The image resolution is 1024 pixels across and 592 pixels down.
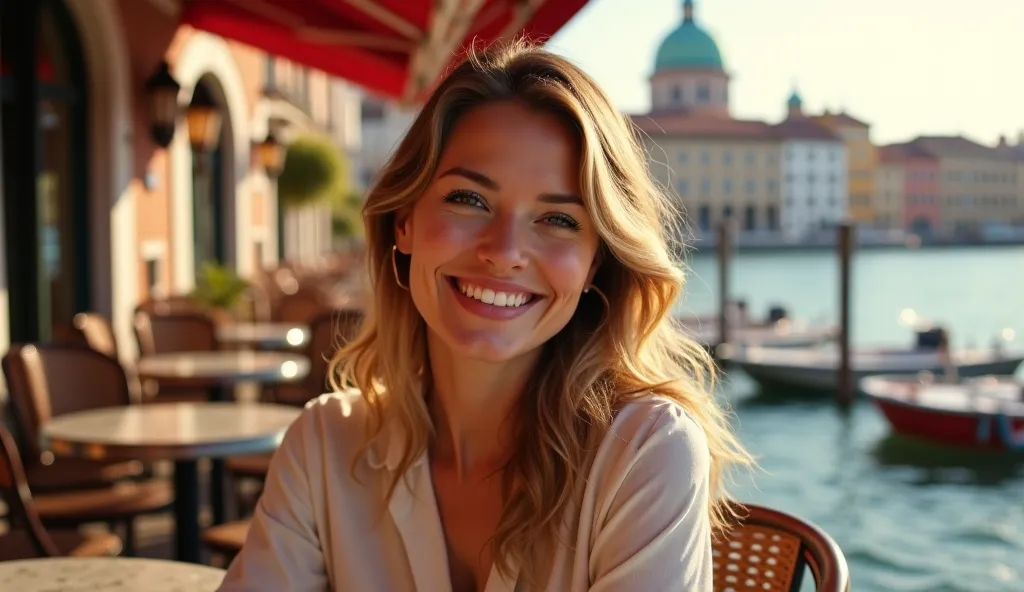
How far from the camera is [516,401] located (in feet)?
5.44

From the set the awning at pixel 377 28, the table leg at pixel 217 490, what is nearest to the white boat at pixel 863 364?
the awning at pixel 377 28

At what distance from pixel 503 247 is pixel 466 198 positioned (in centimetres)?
9

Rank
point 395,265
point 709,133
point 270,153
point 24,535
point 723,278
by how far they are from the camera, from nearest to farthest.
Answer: point 395,265, point 24,535, point 270,153, point 723,278, point 709,133

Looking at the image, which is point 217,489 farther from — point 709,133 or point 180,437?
point 709,133

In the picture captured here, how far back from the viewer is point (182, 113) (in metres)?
9.09

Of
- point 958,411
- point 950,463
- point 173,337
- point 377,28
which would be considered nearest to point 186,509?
point 173,337

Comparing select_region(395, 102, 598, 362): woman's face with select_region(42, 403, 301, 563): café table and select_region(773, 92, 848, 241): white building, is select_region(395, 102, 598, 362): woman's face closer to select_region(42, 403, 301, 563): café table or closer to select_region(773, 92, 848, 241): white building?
select_region(42, 403, 301, 563): café table

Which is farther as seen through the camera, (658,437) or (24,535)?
(24,535)

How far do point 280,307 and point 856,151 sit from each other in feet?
193

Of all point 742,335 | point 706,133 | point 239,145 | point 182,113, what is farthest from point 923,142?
point 706,133

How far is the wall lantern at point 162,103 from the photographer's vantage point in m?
7.88

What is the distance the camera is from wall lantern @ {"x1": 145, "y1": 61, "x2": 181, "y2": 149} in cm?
788

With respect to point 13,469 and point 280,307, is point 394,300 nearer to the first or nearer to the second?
point 13,469

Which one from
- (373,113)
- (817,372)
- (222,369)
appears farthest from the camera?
(373,113)
